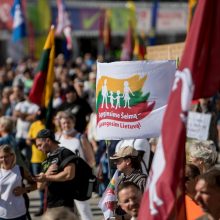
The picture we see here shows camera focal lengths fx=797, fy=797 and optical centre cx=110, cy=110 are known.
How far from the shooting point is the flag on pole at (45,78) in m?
10.6

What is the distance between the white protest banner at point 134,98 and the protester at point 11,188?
1151 millimetres

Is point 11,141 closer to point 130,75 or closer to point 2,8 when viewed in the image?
point 130,75

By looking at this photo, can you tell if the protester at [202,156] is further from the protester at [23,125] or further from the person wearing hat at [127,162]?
the protester at [23,125]

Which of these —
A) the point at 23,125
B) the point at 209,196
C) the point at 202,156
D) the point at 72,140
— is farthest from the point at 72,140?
the point at 209,196

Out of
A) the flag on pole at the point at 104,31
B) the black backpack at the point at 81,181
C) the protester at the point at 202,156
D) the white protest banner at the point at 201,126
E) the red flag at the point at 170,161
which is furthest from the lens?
the flag on pole at the point at 104,31

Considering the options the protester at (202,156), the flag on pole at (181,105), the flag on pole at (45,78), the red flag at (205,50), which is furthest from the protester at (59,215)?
the flag on pole at (45,78)

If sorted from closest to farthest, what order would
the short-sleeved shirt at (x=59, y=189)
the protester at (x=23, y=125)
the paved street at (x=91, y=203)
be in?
the short-sleeved shirt at (x=59, y=189) < the paved street at (x=91, y=203) < the protester at (x=23, y=125)

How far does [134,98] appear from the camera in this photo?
21.4 feet

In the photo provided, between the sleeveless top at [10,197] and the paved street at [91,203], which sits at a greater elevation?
the sleeveless top at [10,197]

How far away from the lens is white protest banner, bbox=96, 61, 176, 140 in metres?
6.43

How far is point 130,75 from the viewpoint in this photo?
6.47 metres

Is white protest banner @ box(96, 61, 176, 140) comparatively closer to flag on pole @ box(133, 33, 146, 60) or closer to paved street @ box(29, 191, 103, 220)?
paved street @ box(29, 191, 103, 220)

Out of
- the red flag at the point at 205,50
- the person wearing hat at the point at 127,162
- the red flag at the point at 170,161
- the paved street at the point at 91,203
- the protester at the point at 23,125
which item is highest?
the red flag at the point at 205,50

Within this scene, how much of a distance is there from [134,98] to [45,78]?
14.5 ft
